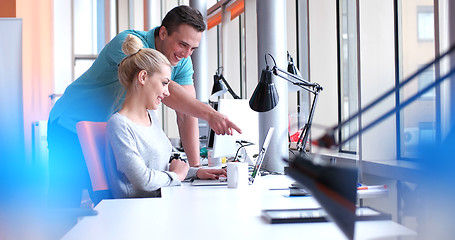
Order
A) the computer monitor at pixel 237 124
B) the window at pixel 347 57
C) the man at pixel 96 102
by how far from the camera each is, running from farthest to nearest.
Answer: the window at pixel 347 57, the computer monitor at pixel 237 124, the man at pixel 96 102

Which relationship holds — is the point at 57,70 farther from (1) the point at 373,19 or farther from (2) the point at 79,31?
(1) the point at 373,19

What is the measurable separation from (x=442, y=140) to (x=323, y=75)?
4074 millimetres

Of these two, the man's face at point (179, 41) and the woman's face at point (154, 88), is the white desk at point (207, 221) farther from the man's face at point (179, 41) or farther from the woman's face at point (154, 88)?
the man's face at point (179, 41)

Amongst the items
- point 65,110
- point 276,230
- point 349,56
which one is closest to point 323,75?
point 349,56

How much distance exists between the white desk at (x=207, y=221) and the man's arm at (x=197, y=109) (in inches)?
14.7

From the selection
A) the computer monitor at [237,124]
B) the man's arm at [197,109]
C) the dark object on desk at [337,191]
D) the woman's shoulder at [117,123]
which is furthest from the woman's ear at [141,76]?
the dark object on desk at [337,191]

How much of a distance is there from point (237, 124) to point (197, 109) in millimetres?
915

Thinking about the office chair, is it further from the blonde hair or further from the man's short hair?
the man's short hair

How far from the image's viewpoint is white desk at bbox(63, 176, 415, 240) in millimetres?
1095

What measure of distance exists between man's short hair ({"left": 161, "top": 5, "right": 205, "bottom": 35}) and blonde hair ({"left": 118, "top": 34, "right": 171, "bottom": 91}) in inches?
11.8

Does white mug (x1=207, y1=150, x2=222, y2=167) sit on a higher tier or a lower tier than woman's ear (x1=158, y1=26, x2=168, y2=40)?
lower

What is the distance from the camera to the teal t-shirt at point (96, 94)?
7.73ft

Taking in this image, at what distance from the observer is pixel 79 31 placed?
8.62 meters

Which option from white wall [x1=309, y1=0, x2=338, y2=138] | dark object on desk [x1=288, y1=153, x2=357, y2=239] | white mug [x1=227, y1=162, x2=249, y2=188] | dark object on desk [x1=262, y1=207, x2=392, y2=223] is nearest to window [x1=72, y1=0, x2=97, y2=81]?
white wall [x1=309, y1=0, x2=338, y2=138]
